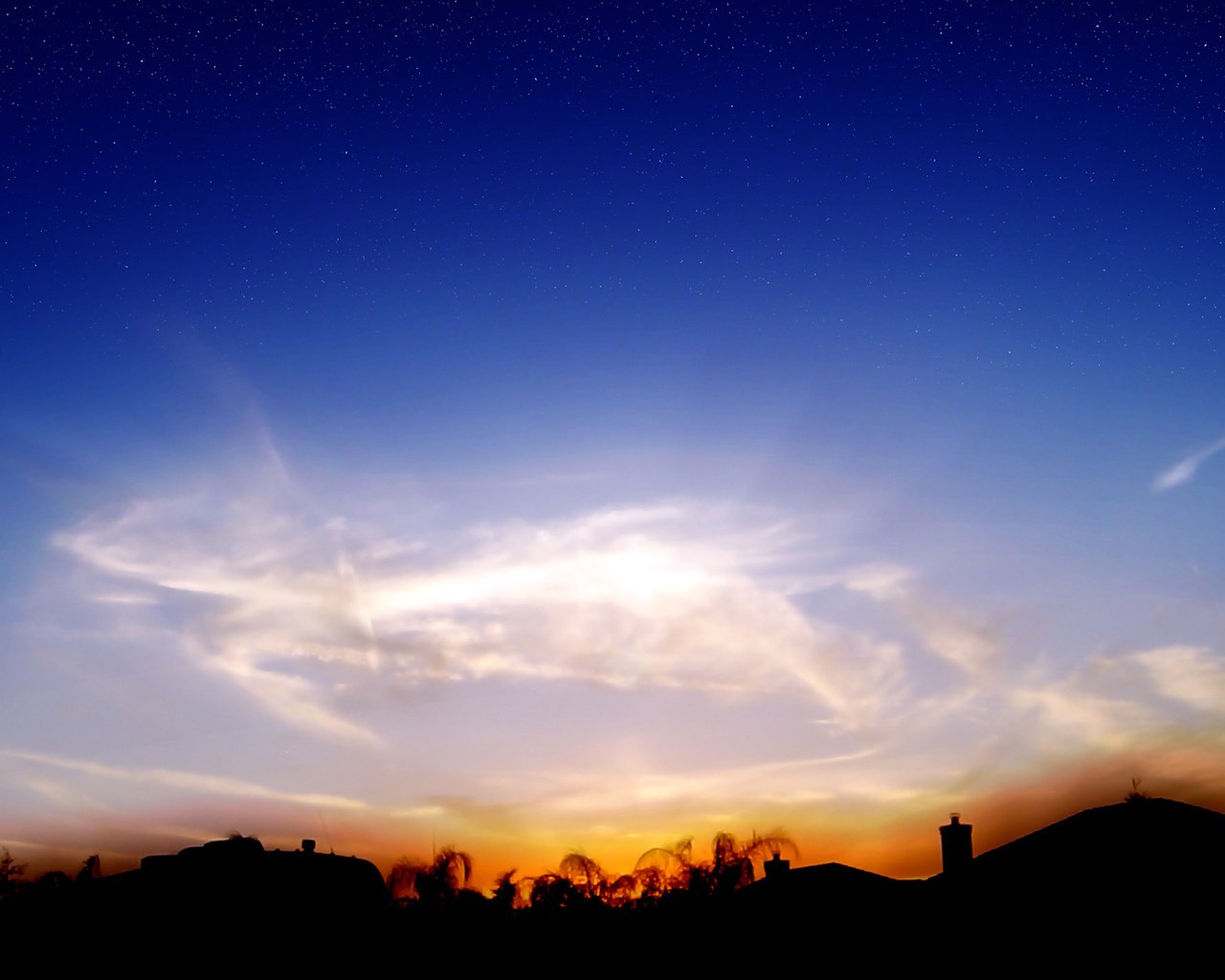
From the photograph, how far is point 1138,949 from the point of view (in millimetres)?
22750

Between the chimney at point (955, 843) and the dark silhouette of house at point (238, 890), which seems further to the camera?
the dark silhouette of house at point (238, 890)

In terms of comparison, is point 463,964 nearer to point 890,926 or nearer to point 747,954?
point 747,954

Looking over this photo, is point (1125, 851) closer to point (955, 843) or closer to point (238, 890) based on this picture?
point (955, 843)

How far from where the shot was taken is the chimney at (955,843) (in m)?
30.2

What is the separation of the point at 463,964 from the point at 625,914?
7.28 m

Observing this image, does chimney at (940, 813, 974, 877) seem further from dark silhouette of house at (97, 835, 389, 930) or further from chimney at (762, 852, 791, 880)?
dark silhouette of house at (97, 835, 389, 930)

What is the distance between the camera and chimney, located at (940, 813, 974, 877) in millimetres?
30156

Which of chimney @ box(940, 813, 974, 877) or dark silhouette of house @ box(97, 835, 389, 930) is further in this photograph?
dark silhouette of house @ box(97, 835, 389, 930)

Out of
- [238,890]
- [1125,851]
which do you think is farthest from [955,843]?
[238,890]

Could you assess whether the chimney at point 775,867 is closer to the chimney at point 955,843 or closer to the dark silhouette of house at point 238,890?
the chimney at point 955,843

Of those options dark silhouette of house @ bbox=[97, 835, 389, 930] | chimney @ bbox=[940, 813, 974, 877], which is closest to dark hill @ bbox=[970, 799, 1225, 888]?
chimney @ bbox=[940, 813, 974, 877]

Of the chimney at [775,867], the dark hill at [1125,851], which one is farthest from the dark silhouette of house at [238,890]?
the dark hill at [1125,851]

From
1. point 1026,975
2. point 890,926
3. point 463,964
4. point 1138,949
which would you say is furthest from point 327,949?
point 1138,949

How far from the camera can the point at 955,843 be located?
1196 inches
